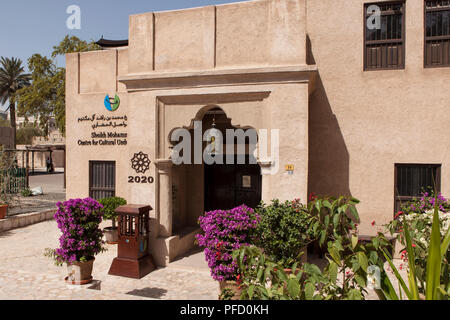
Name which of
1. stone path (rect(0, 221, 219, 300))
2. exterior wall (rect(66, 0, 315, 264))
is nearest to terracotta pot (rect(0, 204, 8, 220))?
stone path (rect(0, 221, 219, 300))

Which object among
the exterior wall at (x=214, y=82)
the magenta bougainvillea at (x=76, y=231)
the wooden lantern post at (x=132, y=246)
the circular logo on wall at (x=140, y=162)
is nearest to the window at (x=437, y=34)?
the exterior wall at (x=214, y=82)

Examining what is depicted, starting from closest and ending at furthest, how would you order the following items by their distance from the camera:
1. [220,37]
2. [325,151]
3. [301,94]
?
[301,94] < [220,37] < [325,151]

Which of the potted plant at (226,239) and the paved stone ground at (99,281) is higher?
the potted plant at (226,239)

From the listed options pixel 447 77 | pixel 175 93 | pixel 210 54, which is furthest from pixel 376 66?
pixel 175 93

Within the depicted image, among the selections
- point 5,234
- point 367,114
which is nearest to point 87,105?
point 5,234

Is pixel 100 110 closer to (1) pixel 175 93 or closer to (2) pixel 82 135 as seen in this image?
(2) pixel 82 135

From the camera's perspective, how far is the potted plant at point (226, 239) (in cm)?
565

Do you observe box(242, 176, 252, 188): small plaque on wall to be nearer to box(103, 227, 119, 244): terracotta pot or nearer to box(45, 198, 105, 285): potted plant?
box(103, 227, 119, 244): terracotta pot

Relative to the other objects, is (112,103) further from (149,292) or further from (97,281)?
(149,292)

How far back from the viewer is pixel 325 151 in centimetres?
935

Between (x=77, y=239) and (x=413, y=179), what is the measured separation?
870cm

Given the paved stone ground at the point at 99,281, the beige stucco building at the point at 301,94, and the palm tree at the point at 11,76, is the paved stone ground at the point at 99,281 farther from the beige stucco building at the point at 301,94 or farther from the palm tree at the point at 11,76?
the palm tree at the point at 11,76

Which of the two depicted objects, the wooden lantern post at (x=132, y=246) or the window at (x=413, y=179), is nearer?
the wooden lantern post at (x=132, y=246)

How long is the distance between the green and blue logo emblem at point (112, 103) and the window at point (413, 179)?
30.7 feet
